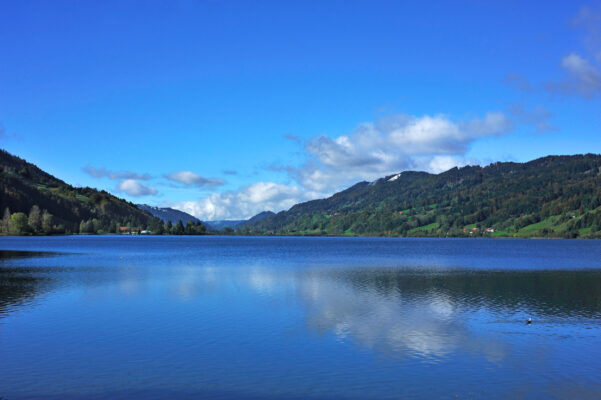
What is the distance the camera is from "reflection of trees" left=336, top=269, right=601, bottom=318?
1808 inches

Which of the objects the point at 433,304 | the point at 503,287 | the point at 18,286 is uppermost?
the point at 18,286

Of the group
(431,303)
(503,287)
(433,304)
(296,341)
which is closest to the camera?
(296,341)

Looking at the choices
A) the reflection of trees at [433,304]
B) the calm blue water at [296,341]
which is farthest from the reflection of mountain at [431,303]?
the calm blue water at [296,341]

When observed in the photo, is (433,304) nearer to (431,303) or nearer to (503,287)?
(431,303)

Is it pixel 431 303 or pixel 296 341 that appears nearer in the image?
pixel 296 341

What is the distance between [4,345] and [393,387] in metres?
23.6

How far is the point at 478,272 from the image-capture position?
79.6m

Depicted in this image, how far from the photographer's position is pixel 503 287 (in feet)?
194

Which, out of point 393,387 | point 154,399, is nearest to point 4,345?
point 154,399

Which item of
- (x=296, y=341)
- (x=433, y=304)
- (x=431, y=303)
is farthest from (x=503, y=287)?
(x=296, y=341)

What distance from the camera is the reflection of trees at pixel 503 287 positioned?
45912mm

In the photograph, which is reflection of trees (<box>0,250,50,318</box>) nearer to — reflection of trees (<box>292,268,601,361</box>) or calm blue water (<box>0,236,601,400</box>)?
calm blue water (<box>0,236,601,400</box>)

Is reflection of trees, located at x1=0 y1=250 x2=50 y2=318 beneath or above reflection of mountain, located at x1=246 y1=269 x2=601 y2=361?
above

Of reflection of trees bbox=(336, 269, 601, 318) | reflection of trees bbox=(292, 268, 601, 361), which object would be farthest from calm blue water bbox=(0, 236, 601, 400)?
reflection of trees bbox=(336, 269, 601, 318)
